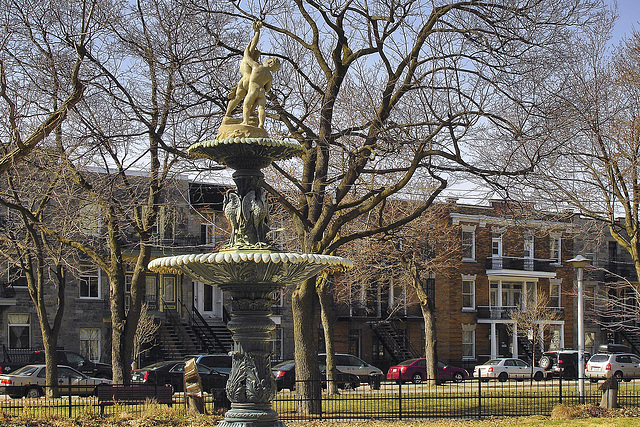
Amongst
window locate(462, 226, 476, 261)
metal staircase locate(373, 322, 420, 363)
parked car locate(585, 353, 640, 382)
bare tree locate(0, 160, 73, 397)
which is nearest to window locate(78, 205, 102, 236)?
bare tree locate(0, 160, 73, 397)

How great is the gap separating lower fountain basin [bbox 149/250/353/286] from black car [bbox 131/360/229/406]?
18.6 meters

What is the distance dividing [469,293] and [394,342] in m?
6.32

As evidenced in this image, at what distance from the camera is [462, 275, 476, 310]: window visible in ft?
169

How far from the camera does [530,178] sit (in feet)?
70.5

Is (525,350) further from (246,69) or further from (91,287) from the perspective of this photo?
(246,69)

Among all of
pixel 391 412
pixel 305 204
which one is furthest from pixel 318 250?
pixel 391 412

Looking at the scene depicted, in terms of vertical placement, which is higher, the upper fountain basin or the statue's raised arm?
the statue's raised arm

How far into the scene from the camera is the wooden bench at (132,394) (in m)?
19.7

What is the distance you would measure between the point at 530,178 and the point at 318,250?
20.0ft

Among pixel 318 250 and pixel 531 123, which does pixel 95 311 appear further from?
pixel 531 123

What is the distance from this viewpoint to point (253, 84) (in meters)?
13.1

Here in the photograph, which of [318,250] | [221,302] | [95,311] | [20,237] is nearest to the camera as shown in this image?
[318,250]

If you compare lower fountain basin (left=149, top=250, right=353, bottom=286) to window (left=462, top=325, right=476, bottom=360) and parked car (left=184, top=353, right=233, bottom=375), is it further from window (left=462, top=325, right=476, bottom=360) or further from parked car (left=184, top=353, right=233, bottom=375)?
window (left=462, top=325, right=476, bottom=360)

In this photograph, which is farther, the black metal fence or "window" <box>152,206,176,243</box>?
"window" <box>152,206,176,243</box>
